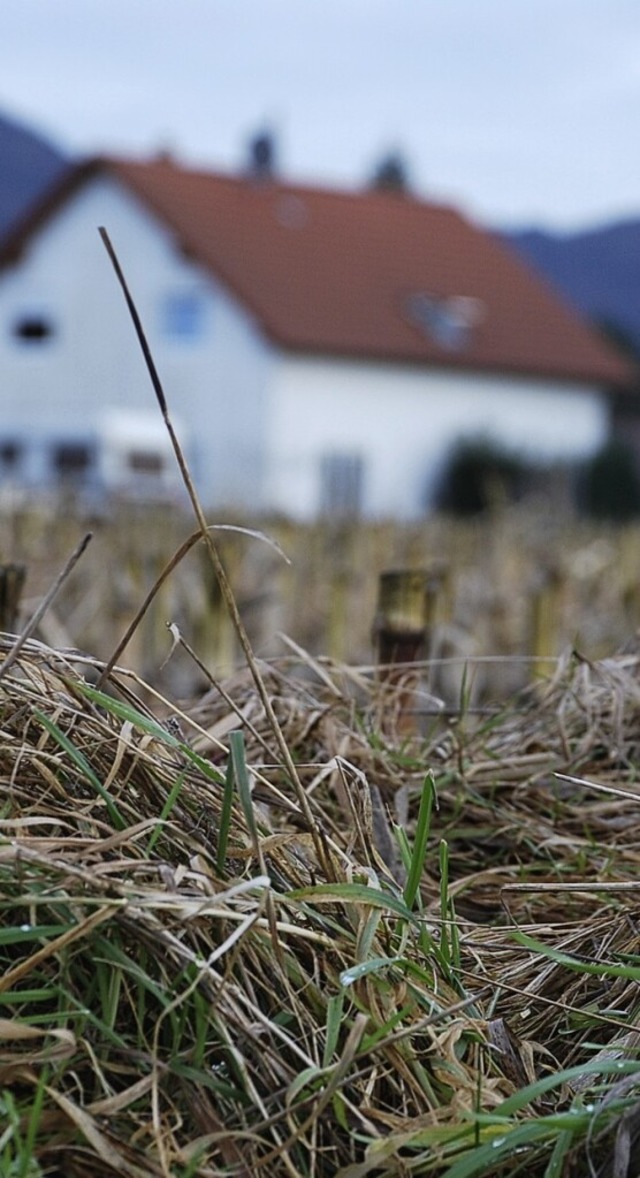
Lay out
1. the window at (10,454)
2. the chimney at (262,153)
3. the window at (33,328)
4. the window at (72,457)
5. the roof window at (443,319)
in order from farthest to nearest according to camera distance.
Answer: the chimney at (262,153), the window at (33,328), the window at (10,454), the roof window at (443,319), the window at (72,457)

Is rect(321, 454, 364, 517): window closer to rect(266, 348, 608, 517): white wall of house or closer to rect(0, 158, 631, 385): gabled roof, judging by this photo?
rect(266, 348, 608, 517): white wall of house

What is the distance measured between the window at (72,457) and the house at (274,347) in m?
0.04

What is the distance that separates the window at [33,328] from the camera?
4103 centimetres

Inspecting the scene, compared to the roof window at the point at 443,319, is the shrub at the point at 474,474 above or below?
below

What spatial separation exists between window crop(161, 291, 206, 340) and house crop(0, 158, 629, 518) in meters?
0.04

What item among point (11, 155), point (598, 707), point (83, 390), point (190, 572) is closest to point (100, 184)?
point (83, 390)

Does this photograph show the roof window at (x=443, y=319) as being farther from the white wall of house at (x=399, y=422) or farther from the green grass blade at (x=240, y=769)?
the green grass blade at (x=240, y=769)

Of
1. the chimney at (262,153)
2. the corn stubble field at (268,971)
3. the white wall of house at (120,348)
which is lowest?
the corn stubble field at (268,971)

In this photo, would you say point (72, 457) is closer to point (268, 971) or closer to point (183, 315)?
point (183, 315)

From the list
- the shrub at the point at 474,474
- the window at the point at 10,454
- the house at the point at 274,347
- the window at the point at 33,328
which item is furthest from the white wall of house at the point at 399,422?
the window at the point at 33,328

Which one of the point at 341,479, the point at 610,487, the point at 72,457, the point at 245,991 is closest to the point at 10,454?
the point at 72,457

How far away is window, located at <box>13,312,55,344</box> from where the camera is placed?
41031 millimetres

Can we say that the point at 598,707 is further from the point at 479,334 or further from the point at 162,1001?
the point at 479,334

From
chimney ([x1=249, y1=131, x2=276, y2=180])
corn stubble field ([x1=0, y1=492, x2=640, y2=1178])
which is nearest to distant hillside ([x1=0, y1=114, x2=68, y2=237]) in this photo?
chimney ([x1=249, y1=131, x2=276, y2=180])
